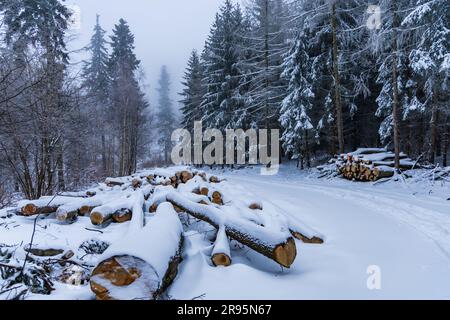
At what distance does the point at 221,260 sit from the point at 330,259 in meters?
1.51

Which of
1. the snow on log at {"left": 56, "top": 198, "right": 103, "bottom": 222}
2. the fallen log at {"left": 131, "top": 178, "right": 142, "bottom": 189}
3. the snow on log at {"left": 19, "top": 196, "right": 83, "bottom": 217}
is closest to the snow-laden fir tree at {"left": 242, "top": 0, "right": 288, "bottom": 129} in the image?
the fallen log at {"left": 131, "top": 178, "right": 142, "bottom": 189}

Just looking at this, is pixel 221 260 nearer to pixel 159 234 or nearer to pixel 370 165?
pixel 159 234

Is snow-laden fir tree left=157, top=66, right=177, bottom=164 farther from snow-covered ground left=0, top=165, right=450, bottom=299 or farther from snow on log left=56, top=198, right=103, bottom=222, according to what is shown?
snow-covered ground left=0, top=165, right=450, bottom=299

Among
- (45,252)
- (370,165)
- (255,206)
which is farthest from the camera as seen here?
(370,165)

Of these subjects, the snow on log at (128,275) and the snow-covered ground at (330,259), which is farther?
the snow-covered ground at (330,259)

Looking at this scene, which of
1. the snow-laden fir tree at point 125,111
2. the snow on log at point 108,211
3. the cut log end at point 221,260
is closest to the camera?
the cut log end at point 221,260

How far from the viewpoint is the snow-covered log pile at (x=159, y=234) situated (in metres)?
2.49

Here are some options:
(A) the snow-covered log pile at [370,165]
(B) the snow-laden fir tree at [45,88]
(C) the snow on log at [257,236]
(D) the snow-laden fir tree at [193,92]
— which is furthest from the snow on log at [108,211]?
(D) the snow-laden fir tree at [193,92]

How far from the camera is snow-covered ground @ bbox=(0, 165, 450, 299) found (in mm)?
2893

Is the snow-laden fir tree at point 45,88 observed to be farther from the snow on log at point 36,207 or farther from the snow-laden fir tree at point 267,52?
the snow-laden fir tree at point 267,52

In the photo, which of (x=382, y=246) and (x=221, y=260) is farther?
(x=382, y=246)

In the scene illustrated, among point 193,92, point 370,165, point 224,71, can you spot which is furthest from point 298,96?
point 193,92

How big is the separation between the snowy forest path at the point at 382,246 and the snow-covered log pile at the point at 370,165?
455 cm

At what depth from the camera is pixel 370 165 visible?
40.0 feet
